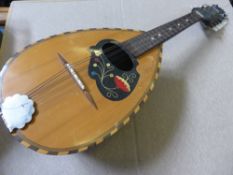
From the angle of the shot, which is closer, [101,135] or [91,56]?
[101,135]

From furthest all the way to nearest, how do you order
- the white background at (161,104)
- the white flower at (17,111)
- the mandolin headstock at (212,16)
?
1. the mandolin headstock at (212,16)
2. the white background at (161,104)
3. the white flower at (17,111)

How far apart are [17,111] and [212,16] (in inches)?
26.6

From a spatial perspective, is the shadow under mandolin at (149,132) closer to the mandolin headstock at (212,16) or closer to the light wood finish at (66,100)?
the light wood finish at (66,100)

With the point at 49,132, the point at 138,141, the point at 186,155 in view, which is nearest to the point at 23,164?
the point at 49,132

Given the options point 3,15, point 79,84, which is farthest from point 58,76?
point 3,15

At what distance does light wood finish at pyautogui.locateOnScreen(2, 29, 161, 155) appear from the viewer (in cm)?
55

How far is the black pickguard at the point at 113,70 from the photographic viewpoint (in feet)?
2.07

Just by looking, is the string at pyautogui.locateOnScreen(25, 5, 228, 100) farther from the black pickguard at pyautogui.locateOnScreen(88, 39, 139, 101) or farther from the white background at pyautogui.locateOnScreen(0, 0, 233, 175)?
the white background at pyautogui.locateOnScreen(0, 0, 233, 175)

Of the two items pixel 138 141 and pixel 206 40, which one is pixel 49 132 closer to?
pixel 138 141

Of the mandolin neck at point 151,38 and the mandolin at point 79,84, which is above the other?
the mandolin neck at point 151,38

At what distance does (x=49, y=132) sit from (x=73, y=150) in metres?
0.07

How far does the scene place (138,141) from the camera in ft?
2.25

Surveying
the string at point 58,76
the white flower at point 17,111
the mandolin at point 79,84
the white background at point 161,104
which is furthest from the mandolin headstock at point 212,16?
the white flower at point 17,111

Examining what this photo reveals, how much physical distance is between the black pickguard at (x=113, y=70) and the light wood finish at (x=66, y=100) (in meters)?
0.01
